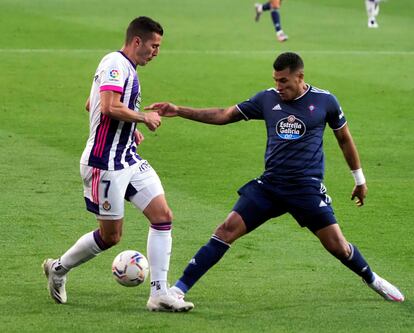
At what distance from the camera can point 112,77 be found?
10.0 m

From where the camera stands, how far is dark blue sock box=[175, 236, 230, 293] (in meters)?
10.4

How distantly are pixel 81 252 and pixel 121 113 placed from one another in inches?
57.3

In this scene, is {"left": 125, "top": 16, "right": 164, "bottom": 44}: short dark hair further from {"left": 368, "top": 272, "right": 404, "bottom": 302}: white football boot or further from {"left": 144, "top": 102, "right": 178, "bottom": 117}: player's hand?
{"left": 368, "top": 272, "right": 404, "bottom": 302}: white football boot

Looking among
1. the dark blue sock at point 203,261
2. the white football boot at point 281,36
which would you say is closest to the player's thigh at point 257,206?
the dark blue sock at point 203,261

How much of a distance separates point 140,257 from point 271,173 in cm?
142

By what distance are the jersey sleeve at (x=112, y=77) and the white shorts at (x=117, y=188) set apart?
0.76m

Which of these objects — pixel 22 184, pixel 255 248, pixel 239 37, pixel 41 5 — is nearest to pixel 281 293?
pixel 255 248

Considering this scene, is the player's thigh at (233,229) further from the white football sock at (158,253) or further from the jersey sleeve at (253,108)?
the jersey sleeve at (253,108)

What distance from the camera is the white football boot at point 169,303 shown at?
1012cm

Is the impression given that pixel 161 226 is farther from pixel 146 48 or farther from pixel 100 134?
pixel 146 48

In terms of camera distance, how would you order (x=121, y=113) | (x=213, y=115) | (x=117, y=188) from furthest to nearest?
1. (x=213, y=115)
2. (x=117, y=188)
3. (x=121, y=113)

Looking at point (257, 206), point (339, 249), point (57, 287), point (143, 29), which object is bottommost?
point (57, 287)

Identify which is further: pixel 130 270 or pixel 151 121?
pixel 130 270

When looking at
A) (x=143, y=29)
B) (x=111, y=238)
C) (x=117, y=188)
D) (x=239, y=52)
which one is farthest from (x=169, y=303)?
(x=239, y=52)
